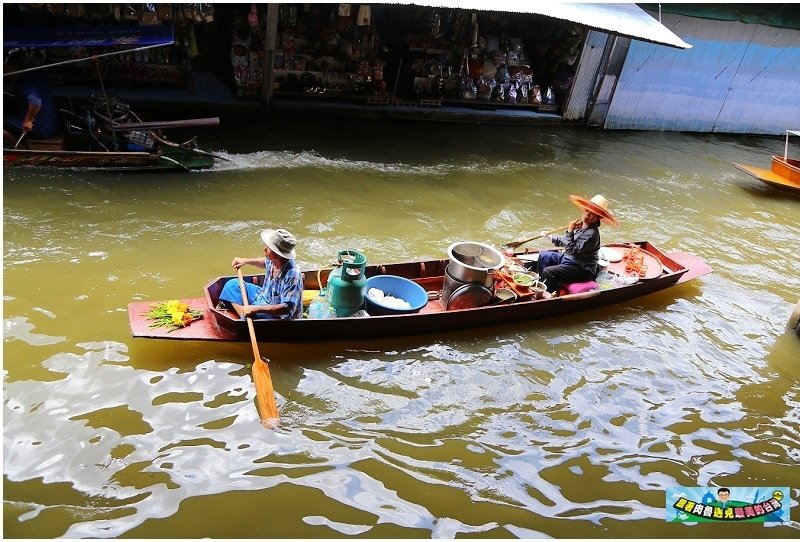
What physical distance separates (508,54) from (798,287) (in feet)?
30.7

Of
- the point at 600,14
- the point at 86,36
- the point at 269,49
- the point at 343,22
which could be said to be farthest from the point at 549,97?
the point at 86,36

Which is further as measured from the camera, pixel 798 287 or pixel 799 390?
pixel 798 287

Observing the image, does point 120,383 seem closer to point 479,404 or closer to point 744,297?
point 479,404

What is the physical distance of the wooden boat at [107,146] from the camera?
8.71m

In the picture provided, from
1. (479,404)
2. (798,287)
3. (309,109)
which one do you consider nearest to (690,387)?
(479,404)

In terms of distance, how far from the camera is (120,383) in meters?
5.34

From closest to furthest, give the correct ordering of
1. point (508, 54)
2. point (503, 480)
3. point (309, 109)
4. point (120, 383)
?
point (503, 480) → point (120, 383) → point (309, 109) → point (508, 54)

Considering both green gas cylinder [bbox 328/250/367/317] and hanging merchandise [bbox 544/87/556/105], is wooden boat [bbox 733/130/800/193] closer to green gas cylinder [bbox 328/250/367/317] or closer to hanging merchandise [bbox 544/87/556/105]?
hanging merchandise [bbox 544/87/556/105]

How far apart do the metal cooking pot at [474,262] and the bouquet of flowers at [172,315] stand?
9.65 feet

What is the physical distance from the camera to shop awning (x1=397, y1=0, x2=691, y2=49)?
995 cm

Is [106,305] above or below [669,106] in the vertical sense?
below

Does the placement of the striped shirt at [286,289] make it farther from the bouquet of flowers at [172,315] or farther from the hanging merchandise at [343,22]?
the hanging merchandise at [343,22]

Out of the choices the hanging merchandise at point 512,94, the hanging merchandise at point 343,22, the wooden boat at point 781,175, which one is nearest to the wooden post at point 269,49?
the hanging merchandise at point 343,22

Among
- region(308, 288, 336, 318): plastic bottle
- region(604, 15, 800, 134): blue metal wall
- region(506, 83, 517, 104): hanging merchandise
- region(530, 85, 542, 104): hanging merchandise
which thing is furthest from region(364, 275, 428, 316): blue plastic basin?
region(604, 15, 800, 134): blue metal wall
